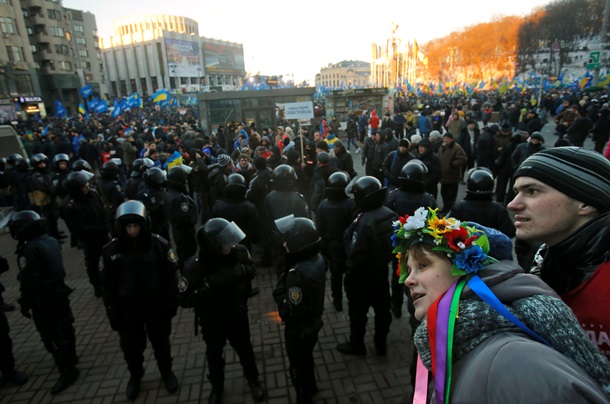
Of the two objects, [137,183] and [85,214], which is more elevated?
[137,183]

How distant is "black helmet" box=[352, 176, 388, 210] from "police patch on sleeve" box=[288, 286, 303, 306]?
4.87 ft

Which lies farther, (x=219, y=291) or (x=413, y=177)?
(x=413, y=177)

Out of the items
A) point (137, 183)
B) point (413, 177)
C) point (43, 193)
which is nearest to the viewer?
point (413, 177)

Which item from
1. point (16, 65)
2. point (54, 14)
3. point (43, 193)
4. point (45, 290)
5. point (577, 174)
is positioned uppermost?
point (54, 14)

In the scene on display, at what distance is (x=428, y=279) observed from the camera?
1.50 meters

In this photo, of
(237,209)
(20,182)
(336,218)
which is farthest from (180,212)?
(20,182)

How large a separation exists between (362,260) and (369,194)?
78 centimetres

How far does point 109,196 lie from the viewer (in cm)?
711

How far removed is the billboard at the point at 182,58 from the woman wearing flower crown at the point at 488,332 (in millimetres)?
96526

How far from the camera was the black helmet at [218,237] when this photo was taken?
3.36m

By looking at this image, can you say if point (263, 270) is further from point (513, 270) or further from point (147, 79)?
point (147, 79)

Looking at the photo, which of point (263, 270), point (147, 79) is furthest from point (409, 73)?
point (263, 270)

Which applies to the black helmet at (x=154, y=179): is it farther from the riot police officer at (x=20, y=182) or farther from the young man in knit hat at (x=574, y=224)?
the young man in knit hat at (x=574, y=224)

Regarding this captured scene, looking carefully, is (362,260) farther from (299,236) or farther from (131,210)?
(131,210)
